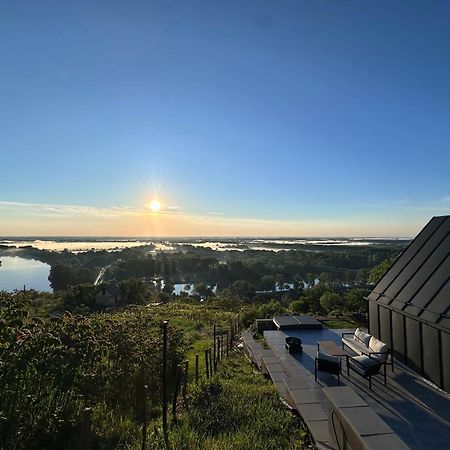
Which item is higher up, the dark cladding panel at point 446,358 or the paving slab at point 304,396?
the dark cladding panel at point 446,358

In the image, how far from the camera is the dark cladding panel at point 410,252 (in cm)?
905

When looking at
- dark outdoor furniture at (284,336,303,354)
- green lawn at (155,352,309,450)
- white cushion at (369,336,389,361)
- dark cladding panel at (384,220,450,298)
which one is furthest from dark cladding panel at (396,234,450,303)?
green lawn at (155,352,309,450)

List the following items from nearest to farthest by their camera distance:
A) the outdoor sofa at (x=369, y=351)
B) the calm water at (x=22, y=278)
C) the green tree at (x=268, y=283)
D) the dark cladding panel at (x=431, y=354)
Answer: the dark cladding panel at (x=431, y=354) → the outdoor sofa at (x=369, y=351) → the calm water at (x=22, y=278) → the green tree at (x=268, y=283)

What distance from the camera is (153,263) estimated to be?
93.9 m

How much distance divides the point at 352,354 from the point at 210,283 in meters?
83.9

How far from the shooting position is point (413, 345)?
724cm

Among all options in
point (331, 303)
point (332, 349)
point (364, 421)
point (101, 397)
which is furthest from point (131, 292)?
point (364, 421)

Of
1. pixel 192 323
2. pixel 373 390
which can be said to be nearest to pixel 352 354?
pixel 373 390

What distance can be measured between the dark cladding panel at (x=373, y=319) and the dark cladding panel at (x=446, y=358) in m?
2.65

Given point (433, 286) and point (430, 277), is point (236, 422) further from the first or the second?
point (430, 277)

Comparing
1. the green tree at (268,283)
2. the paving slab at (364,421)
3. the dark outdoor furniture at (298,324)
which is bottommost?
the green tree at (268,283)

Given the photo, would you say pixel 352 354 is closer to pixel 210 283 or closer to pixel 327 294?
pixel 327 294

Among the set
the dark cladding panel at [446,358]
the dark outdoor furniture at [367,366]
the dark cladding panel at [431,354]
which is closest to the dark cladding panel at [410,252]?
the dark cladding panel at [431,354]

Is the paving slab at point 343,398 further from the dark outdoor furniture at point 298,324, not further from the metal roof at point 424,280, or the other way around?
the dark outdoor furniture at point 298,324
